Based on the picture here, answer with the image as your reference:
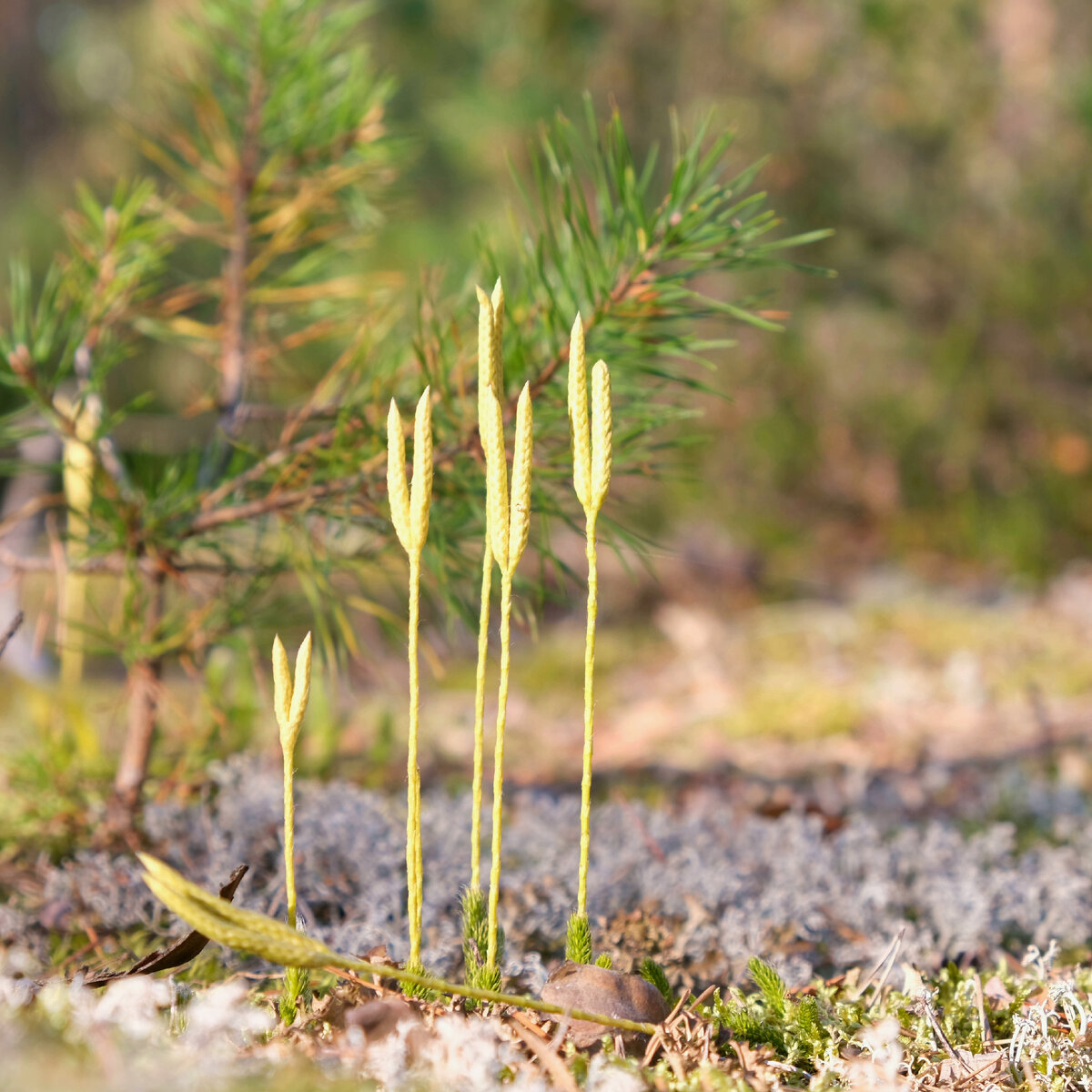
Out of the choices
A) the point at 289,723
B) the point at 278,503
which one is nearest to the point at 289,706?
the point at 289,723

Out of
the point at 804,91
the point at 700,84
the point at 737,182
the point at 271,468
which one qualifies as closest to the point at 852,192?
the point at 804,91

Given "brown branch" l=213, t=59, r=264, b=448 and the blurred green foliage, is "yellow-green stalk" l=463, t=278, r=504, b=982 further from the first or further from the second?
the blurred green foliage

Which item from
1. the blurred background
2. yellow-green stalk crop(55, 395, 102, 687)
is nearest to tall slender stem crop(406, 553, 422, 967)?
yellow-green stalk crop(55, 395, 102, 687)

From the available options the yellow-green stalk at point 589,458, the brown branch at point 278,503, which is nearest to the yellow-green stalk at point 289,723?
the yellow-green stalk at point 589,458

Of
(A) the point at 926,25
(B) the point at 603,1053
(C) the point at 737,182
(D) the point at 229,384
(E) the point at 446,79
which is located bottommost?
(B) the point at 603,1053

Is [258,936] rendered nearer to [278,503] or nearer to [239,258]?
[278,503]

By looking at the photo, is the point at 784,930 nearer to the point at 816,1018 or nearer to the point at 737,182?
the point at 816,1018

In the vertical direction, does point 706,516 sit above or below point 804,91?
below
